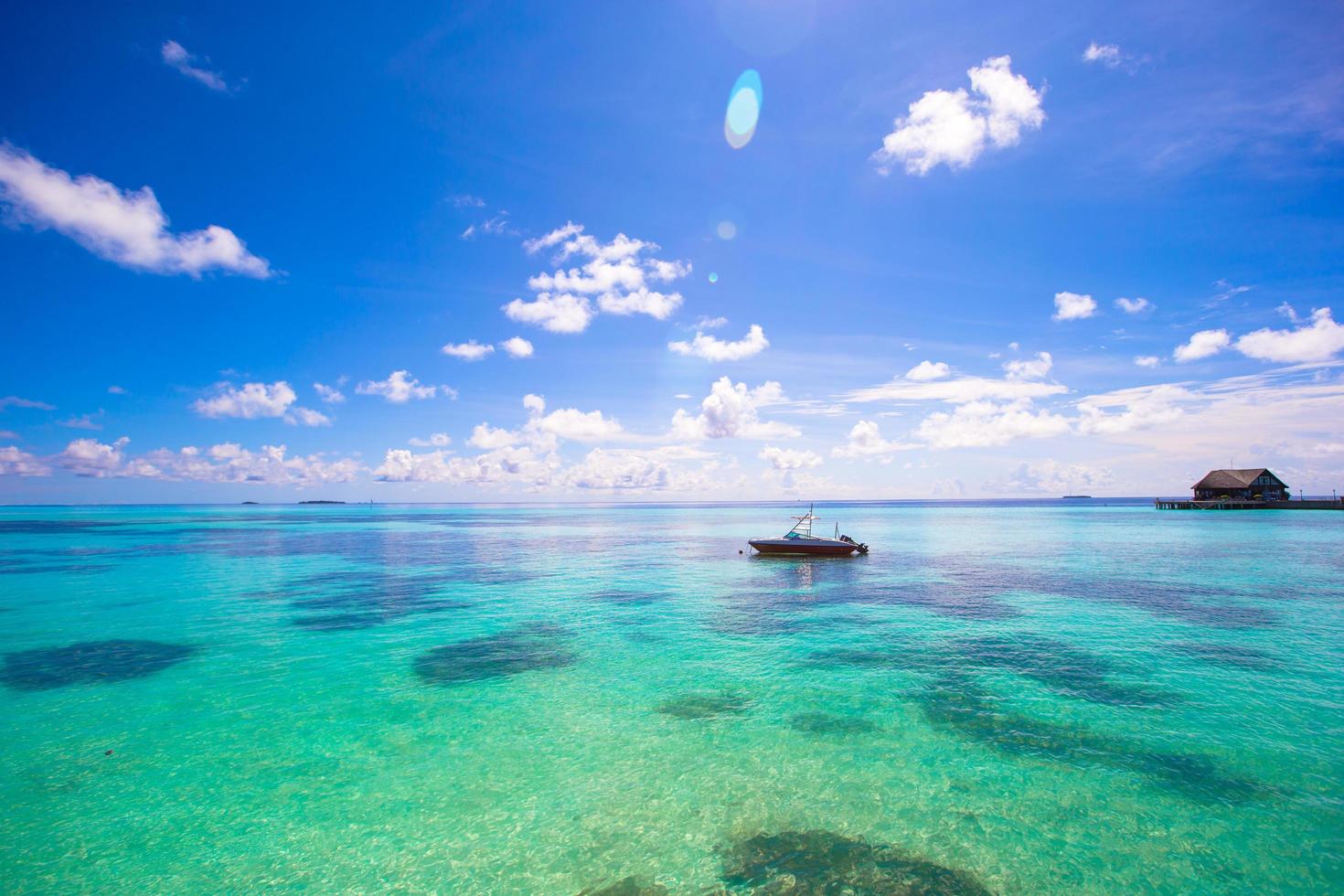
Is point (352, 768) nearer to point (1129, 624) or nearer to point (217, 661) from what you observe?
point (217, 661)

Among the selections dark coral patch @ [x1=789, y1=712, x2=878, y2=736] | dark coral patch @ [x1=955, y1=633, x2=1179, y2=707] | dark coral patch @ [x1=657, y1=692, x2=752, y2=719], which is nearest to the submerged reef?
dark coral patch @ [x1=789, y1=712, x2=878, y2=736]

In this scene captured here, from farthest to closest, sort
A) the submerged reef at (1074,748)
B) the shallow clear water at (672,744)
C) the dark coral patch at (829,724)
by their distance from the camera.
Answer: the dark coral patch at (829,724) → the submerged reef at (1074,748) → the shallow clear water at (672,744)

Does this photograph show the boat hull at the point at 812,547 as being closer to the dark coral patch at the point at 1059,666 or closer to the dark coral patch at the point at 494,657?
the dark coral patch at the point at 1059,666

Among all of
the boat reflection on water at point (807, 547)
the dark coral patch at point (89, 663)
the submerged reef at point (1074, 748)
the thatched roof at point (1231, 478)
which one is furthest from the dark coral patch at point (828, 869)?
the thatched roof at point (1231, 478)

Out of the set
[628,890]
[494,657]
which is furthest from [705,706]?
[494,657]

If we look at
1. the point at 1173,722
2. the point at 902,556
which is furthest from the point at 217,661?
the point at 902,556

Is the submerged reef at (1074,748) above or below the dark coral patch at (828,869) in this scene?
above

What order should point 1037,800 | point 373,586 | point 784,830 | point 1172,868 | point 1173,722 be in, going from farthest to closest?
point 373,586
point 1173,722
point 1037,800
point 784,830
point 1172,868

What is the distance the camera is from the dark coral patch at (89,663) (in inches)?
807

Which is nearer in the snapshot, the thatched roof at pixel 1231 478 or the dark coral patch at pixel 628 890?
the dark coral patch at pixel 628 890

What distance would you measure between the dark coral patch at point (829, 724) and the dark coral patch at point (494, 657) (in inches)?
390

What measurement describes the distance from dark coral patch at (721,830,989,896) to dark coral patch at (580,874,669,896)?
1.27m

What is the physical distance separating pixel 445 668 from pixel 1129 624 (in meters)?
32.6

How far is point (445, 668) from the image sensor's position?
72.4 feet
